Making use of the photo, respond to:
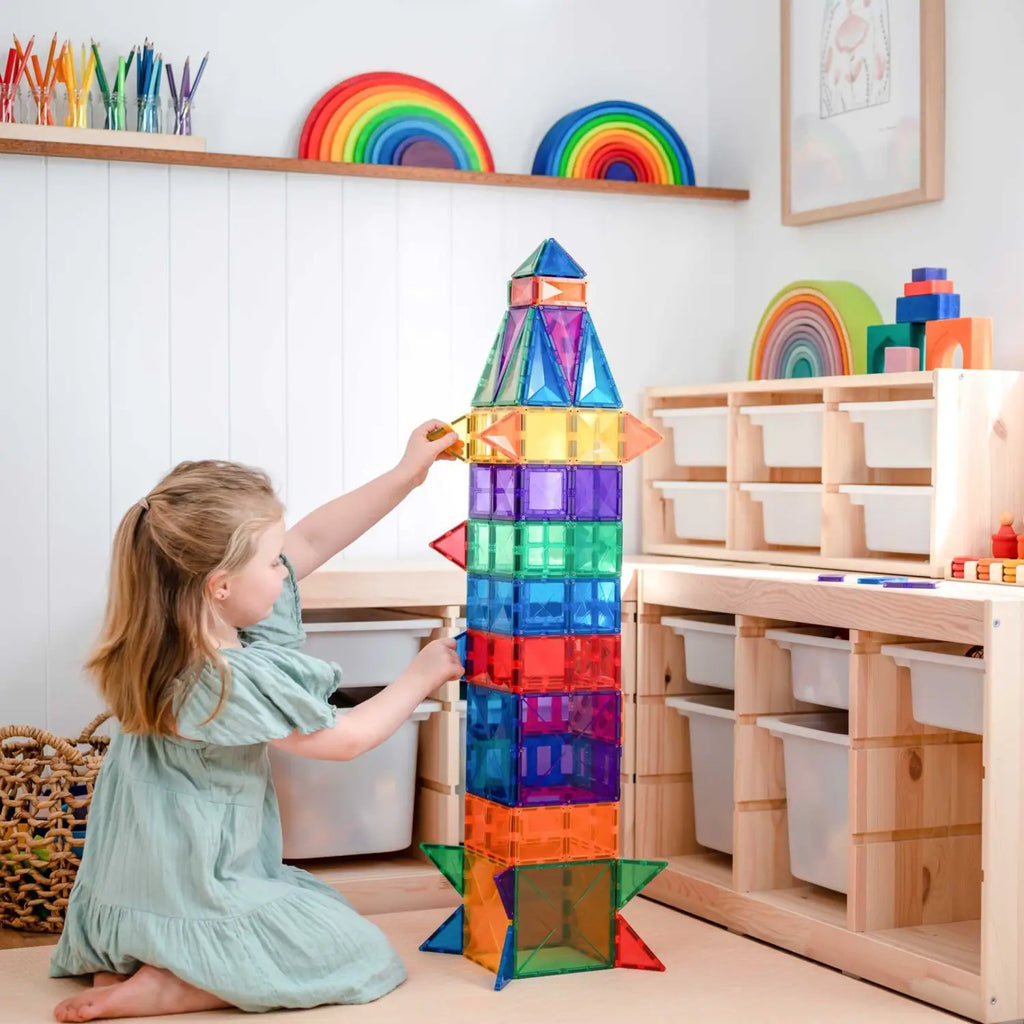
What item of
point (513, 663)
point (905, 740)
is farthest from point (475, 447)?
point (905, 740)

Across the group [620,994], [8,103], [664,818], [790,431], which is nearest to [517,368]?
[790,431]

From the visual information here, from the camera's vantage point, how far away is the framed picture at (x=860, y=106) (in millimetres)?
2721

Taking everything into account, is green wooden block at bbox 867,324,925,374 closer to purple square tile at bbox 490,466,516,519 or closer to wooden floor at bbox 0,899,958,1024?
purple square tile at bbox 490,466,516,519

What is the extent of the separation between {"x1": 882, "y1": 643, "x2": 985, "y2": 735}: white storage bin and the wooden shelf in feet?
4.34

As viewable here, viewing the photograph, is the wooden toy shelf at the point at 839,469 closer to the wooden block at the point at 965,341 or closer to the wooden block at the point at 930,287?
the wooden block at the point at 965,341

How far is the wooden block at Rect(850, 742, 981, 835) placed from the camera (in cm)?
228

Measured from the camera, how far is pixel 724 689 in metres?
2.91

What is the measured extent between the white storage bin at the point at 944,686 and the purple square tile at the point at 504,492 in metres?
0.58

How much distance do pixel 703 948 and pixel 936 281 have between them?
1.14 meters

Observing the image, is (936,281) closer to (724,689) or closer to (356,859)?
(724,689)

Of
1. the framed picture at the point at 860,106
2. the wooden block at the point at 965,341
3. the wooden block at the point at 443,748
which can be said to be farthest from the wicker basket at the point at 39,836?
the framed picture at the point at 860,106

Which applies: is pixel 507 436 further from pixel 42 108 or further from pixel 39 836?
pixel 42 108

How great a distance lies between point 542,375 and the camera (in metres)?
2.22

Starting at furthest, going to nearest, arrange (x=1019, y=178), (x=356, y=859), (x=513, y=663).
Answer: (x=356, y=859) < (x=1019, y=178) < (x=513, y=663)
